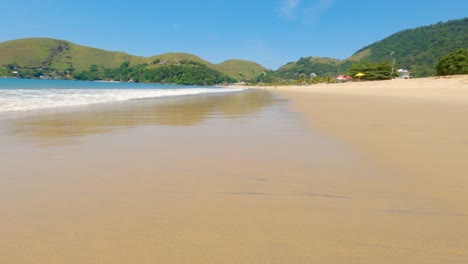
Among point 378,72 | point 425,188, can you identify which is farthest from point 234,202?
point 378,72

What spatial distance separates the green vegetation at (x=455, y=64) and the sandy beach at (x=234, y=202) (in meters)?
60.6

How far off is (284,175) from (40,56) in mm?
229539

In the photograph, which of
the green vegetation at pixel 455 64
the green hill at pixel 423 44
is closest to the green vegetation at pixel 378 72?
the green vegetation at pixel 455 64

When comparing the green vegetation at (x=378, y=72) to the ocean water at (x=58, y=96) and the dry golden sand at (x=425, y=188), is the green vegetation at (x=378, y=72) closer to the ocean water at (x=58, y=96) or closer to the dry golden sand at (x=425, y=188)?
the ocean water at (x=58, y=96)

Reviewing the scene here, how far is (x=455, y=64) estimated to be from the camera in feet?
177

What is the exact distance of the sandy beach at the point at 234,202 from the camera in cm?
185

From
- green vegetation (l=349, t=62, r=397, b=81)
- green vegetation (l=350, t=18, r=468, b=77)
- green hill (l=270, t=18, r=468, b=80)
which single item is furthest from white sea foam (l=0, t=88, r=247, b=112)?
green hill (l=270, t=18, r=468, b=80)

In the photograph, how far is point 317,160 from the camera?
411cm

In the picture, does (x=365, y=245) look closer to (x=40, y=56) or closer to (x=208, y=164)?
(x=208, y=164)

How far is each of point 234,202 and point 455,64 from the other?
66064 millimetres

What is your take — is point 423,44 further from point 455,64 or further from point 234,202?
point 234,202

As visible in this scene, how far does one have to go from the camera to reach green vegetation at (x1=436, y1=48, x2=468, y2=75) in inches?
2064

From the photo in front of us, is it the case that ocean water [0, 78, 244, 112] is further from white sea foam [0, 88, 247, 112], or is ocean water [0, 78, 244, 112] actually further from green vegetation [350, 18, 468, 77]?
green vegetation [350, 18, 468, 77]

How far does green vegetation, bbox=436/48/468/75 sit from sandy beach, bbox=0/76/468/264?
60582 millimetres
